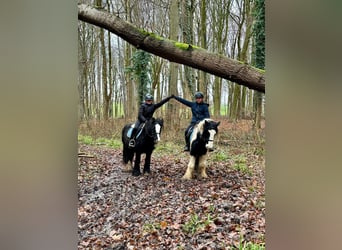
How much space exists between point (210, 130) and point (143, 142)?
372 mm

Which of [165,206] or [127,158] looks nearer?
[165,206]

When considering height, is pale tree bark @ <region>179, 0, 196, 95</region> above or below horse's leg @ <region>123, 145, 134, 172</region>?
above

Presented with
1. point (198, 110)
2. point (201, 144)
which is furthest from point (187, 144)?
point (198, 110)

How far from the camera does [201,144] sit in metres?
1.65

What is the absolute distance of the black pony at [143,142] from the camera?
5.66 feet

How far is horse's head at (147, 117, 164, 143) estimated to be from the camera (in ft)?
5.63

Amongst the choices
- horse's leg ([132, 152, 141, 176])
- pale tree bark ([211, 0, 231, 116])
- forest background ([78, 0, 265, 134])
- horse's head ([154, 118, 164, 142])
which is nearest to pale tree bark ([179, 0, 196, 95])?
forest background ([78, 0, 265, 134])

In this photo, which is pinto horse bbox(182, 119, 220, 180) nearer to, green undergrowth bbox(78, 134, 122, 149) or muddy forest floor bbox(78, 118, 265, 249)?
muddy forest floor bbox(78, 118, 265, 249)

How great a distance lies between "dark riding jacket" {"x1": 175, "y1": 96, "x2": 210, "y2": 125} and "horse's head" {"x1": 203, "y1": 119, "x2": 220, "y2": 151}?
33mm

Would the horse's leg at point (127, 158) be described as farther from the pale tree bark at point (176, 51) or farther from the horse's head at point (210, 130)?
the pale tree bark at point (176, 51)

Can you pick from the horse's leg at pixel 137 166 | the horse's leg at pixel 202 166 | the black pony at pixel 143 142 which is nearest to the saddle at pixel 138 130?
the black pony at pixel 143 142

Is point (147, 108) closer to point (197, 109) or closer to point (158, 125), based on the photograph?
point (158, 125)
